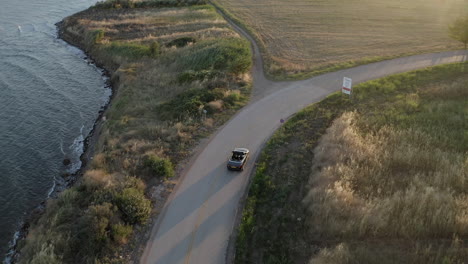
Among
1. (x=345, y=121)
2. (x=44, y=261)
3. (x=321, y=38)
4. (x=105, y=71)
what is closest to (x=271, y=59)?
(x=321, y=38)

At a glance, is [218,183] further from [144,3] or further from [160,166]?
[144,3]

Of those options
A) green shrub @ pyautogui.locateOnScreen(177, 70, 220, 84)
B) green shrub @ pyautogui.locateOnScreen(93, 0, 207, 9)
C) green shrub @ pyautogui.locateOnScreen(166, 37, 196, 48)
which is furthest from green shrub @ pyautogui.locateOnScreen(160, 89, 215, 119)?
green shrub @ pyautogui.locateOnScreen(93, 0, 207, 9)

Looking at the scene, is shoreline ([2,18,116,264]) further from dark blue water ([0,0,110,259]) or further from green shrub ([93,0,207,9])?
green shrub ([93,0,207,9])

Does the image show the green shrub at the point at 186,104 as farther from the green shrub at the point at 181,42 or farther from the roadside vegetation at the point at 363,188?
the green shrub at the point at 181,42

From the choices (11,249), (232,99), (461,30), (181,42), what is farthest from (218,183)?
(461,30)

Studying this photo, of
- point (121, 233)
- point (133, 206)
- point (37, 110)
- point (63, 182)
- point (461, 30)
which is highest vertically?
point (461, 30)
